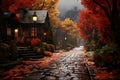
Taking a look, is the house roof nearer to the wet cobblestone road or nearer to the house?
the house

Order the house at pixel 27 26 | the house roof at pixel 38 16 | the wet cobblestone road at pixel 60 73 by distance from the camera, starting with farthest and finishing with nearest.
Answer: the house roof at pixel 38 16
the house at pixel 27 26
the wet cobblestone road at pixel 60 73

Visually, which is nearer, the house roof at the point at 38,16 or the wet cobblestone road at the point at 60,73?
the wet cobblestone road at the point at 60,73

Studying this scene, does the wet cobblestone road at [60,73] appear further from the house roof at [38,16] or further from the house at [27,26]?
the house roof at [38,16]

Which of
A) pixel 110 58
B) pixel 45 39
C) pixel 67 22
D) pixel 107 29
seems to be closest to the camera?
pixel 110 58

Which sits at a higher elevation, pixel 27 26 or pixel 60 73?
pixel 27 26

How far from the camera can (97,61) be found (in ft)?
62.5

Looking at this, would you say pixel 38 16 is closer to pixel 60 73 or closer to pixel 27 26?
pixel 27 26

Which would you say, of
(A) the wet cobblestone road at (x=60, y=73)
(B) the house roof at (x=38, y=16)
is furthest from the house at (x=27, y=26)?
(A) the wet cobblestone road at (x=60, y=73)

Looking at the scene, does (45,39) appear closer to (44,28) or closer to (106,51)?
(44,28)

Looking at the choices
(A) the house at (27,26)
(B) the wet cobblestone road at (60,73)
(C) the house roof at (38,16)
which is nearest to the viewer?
(B) the wet cobblestone road at (60,73)

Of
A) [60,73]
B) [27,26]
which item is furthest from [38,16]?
[60,73]

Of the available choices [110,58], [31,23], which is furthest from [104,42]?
[31,23]

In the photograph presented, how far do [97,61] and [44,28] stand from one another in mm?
27175

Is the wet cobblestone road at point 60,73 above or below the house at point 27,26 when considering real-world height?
below
